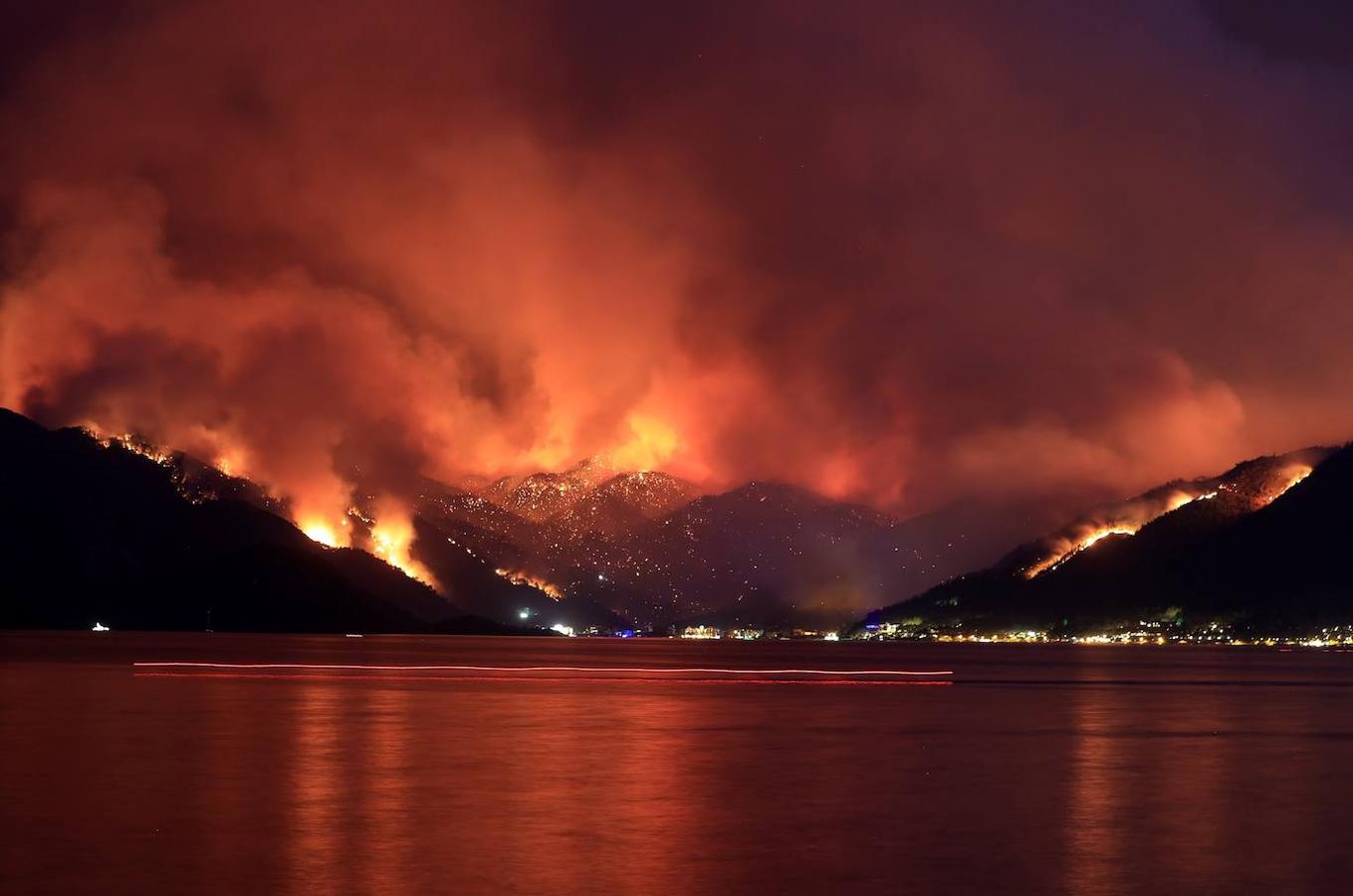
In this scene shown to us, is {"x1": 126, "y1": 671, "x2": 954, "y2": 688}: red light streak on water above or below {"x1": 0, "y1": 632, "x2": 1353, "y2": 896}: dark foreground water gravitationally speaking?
above

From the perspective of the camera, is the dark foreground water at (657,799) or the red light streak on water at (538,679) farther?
the red light streak on water at (538,679)

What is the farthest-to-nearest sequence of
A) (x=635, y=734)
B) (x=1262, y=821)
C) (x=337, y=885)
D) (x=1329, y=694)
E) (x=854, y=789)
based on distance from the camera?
(x=1329, y=694)
(x=635, y=734)
(x=854, y=789)
(x=1262, y=821)
(x=337, y=885)

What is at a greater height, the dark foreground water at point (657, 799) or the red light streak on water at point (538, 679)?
the red light streak on water at point (538, 679)

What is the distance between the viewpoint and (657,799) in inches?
1216

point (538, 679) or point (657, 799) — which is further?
point (538, 679)

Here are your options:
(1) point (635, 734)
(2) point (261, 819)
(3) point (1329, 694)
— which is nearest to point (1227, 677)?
(3) point (1329, 694)

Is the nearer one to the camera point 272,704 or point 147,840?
point 147,840

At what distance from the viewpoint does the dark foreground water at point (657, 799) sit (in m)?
22.5

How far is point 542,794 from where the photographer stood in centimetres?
3152

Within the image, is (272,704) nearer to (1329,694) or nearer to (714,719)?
(714,719)

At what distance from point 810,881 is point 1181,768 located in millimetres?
20092

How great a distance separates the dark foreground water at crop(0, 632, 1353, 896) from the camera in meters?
22.5

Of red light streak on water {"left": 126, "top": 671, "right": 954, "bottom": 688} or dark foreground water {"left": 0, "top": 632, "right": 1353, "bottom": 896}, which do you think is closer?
dark foreground water {"left": 0, "top": 632, "right": 1353, "bottom": 896}

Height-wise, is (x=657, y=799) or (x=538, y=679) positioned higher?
(x=538, y=679)
